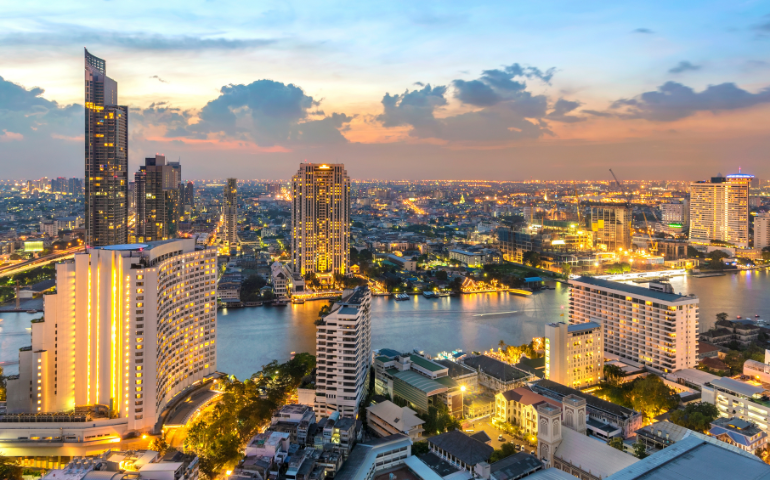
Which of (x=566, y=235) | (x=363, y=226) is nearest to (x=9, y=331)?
(x=566, y=235)

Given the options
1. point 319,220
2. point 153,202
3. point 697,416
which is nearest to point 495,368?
point 697,416

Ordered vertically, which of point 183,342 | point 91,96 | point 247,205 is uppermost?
point 91,96

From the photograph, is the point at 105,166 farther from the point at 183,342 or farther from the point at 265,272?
the point at 183,342

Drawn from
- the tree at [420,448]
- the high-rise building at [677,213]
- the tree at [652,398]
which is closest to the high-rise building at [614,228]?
the high-rise building at [677,213]

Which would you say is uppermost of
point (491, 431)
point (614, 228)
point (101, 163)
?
point (101, 163)

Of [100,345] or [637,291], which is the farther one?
[637,291]

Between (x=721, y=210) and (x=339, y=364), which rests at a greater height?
(x=721, y=210)

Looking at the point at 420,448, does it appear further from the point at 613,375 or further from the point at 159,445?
the point at 613,375
